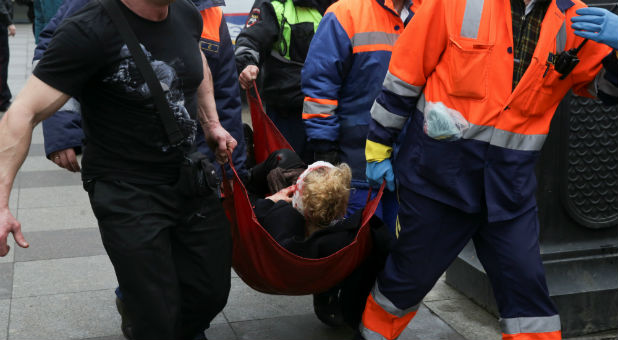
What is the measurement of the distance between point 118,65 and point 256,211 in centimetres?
113

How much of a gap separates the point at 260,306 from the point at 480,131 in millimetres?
1800

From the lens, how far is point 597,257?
14.1ft

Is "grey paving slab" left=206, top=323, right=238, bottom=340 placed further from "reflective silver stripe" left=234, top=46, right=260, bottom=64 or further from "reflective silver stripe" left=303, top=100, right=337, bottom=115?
"reflective silver stripe" left=234, top=46, right=260, bottom=64

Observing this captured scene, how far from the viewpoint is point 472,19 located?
3105mm

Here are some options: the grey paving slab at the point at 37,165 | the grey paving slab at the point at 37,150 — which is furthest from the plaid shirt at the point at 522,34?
the grey paving slab at the point at 37,150

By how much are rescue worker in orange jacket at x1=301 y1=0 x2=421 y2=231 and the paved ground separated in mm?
664

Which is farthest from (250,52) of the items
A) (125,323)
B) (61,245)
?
(61,245)

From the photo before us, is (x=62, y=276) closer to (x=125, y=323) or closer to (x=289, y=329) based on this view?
(x=125, y=323)

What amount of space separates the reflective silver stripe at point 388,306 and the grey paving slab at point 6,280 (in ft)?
6.97

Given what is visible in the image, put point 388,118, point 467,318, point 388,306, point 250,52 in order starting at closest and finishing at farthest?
1. point 388,118
2. point 388,306
3. point 467,318
4. point 250,52

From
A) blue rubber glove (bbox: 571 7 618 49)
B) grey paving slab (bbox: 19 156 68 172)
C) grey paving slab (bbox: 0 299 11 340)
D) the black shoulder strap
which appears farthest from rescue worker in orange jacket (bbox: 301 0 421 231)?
grey paving slab (bbox: 19 156 68 172)

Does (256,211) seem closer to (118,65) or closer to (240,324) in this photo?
(240,324)

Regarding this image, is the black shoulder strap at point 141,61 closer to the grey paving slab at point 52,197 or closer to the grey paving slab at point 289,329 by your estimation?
the grey paving slab at point 289,329

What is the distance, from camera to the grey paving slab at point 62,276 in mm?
4621
